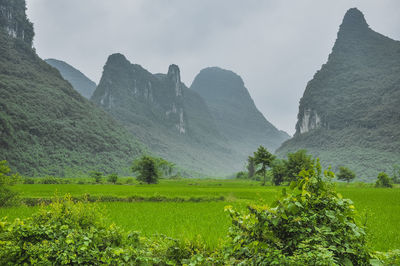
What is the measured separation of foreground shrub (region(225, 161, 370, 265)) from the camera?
121 inches

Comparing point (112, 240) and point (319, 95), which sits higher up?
point (319, 95)

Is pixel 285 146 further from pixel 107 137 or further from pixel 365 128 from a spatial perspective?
pixel 107 137

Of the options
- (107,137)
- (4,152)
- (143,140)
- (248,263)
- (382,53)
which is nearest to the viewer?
(248,263)

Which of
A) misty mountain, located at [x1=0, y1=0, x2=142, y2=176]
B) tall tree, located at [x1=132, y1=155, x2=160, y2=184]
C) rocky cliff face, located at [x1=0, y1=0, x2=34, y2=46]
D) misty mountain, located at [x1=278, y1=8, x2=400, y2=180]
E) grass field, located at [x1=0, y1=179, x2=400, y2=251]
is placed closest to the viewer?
grass field, located at [x1=0, y1=179, x2=400, y2=251]

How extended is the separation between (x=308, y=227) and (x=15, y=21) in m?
135

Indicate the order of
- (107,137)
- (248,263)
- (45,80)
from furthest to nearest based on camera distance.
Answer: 1. (107,137)
2. (45,80)
3. (248,263)

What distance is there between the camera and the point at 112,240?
4531 millimetres

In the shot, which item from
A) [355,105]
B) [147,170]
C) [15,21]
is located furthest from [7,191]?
[355,105]

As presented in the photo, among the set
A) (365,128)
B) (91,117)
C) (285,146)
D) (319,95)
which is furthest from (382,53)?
(91,117)

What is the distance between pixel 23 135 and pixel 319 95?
138641mm

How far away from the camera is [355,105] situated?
115 metres

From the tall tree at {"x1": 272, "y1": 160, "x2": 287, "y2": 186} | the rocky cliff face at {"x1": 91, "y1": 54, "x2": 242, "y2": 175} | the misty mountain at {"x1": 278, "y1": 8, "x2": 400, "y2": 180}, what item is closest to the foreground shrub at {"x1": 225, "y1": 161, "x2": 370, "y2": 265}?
the tall tree at {"x1": 272, "y1": 160, "x2": 287, "y2": 186}

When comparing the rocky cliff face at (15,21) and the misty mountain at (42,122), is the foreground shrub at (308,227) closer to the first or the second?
the misty mountain at (42,122)

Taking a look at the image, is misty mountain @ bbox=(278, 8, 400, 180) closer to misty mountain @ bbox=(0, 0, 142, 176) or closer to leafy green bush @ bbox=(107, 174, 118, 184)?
leafy green bush @ bbox=(107, 174, 118, 184)
